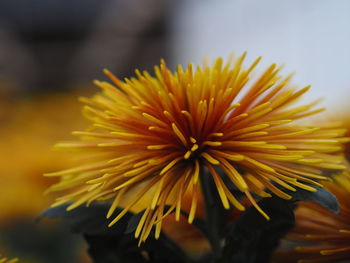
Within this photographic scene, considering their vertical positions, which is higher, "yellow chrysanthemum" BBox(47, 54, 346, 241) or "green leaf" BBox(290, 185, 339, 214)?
"yellow chrysanthemum" BBox(47, 54, 346, 241)

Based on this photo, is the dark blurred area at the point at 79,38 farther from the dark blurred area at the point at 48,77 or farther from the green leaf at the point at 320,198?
the green leaf at the point at 320,198

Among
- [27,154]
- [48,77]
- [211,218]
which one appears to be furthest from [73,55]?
[211,218]

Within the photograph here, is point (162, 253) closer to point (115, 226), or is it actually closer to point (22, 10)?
point (115, 226)

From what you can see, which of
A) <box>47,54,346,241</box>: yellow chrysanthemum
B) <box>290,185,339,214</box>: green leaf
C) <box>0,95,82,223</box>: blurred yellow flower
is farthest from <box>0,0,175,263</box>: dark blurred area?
<box>290,185,339,214</box>: green leaf

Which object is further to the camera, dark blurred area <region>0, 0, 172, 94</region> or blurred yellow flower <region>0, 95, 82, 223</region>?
dark blurred area <region>0, 0, 172, 94</region>

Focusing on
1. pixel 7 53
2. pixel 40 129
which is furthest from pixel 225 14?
pixel 40 129

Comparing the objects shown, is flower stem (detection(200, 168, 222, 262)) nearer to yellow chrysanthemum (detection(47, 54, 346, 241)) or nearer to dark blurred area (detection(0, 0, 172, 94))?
yellow chrysanthemum (detection(47, 54, 346, 241))

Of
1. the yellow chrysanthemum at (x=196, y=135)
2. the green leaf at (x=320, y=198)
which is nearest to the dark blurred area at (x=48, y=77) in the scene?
the yellow chrysanthemum at (x=196, y=135)

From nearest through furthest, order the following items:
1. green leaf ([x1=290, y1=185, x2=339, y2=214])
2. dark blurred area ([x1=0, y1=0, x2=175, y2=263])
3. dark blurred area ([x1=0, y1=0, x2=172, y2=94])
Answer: green leaf ([x1=290, y1=185, x2=339, y2=214])
dark blurred area ([x1=0, y1=0, x2=175, y2=263])
dark blurred area ([x1=0, y1=0, x2=172, y2=94])

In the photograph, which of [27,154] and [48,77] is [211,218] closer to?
[27,154]
